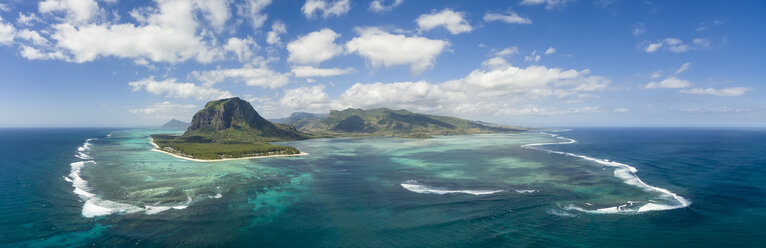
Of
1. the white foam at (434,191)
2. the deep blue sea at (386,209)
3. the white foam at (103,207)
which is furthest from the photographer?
the white foam at (434,191)

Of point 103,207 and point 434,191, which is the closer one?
point 103,207

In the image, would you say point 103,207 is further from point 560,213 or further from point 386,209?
point 560,213

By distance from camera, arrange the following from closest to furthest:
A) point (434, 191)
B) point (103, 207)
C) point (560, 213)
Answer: point (560, 213) → point (103, 207) → point (434, 191)

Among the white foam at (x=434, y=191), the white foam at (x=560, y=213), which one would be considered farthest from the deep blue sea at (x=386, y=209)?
the white foam at (x=434, y=191)

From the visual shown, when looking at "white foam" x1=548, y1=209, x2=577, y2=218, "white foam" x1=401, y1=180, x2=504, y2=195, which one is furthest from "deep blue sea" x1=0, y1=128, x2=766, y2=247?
"white foam" x1=401, y1=180, x2=504, y2=195

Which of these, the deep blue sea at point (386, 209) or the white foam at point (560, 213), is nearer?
the deep blue sea at point (386, 209)

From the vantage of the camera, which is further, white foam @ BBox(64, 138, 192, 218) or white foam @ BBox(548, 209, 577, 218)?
white foam @ BBox(64, 138, 192, 218)

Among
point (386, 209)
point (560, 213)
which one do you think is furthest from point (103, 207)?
point (560, 213)

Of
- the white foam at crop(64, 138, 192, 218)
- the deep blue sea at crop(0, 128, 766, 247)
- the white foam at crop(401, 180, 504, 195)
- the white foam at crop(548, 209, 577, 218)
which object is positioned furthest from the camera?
the white foam at crop(401, 180, 504, 195)

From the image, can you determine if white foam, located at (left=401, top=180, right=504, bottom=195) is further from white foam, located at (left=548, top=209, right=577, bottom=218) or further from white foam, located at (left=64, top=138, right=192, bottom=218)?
white foam, located at (left=64, top=138, right=192, bottom=218)

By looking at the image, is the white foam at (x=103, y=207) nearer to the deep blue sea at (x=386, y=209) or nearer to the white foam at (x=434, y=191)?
the deep blue sea at (x=386, y=209)

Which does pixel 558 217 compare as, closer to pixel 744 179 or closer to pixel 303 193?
pixel 303 193
